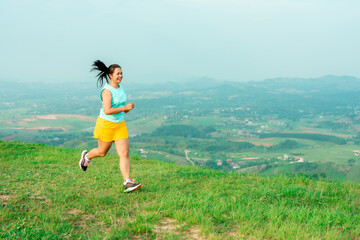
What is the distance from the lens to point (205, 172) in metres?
7.17

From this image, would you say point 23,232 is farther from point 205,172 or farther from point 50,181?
point 205,172

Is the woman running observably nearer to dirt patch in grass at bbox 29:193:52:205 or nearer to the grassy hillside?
the grassy hillside

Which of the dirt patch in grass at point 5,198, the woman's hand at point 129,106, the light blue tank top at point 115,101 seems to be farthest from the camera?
the light blue tank top at point 115,101

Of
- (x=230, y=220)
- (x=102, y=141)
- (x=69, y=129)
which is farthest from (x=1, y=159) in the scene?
(x=69, y=129)

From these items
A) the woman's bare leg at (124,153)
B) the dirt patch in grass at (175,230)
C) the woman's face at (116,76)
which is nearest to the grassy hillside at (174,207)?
the dirt patch in grass at (175,230)

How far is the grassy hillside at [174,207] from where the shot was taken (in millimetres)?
3461

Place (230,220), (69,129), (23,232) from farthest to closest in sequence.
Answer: (69,129) → (230,220) → (23,232)

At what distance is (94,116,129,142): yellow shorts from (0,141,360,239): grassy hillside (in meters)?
0.98

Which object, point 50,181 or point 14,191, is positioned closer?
point 14,191

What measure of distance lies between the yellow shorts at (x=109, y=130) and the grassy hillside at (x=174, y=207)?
3.21ft

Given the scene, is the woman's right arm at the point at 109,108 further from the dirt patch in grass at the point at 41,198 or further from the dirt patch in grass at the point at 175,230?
the dirt patch in grass at the point at 175,230

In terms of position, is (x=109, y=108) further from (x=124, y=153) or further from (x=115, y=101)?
(x=124, y=153)

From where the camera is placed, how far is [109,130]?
5195 mm

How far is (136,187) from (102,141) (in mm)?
1051
